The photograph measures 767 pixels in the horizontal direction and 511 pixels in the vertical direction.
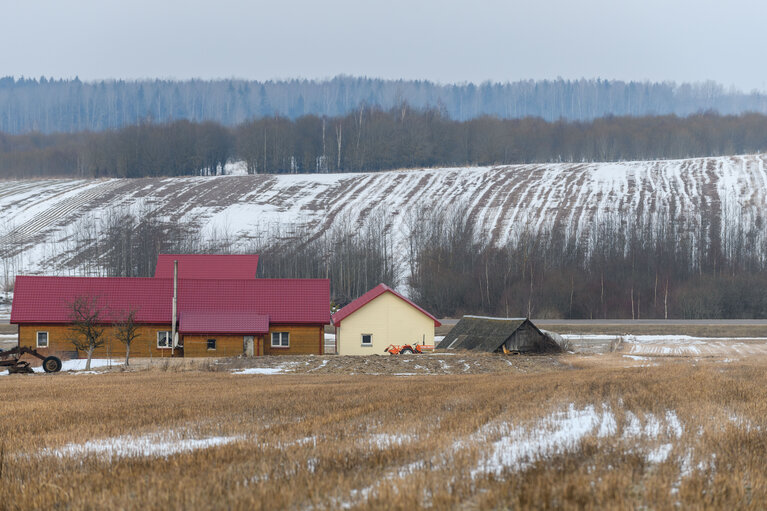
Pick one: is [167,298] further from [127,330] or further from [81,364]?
[81,364]

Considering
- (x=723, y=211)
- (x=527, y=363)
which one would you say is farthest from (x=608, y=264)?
(x=527, y=363)

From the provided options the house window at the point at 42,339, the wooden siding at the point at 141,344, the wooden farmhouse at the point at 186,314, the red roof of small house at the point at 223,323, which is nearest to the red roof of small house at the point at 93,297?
the wooden farmhouse at the point at 186,314

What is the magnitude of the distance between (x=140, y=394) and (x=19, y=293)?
28919mm

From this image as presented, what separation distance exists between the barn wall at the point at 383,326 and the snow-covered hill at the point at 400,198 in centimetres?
4574

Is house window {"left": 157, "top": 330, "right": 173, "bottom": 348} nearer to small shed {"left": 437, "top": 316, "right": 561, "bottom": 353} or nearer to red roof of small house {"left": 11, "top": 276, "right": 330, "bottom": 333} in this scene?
red roof of small house {"left": 11, "top": 276, "right": 330, "bottom": 333}

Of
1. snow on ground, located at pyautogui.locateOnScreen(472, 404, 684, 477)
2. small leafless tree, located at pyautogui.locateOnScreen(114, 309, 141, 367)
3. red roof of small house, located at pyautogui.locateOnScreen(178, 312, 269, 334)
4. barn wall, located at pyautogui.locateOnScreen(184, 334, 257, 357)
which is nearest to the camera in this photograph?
snow on ground, located at pyautogui.locateOnScreen(472, 404, 684, 477)

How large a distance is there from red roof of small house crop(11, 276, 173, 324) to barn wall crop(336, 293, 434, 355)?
Answer: 10.7m

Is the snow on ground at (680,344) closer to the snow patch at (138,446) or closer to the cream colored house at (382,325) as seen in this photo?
the cream colored house at (382,325)

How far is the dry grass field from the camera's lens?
6297 millimetres

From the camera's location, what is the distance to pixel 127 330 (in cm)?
3834

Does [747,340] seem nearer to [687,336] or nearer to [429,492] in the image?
[687,336]

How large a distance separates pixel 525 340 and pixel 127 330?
20993 millimetres

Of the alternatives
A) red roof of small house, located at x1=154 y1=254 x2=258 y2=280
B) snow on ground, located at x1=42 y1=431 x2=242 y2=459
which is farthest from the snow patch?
red roof of small house, located at x1=154 y1=254 x2=258 y2=280

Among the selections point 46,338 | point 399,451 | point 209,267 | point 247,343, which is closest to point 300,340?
point 247,343
